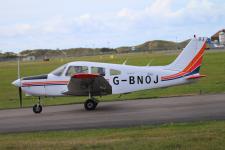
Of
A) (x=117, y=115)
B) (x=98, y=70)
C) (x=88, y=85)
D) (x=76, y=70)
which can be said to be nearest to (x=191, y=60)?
(x=98, y=70)

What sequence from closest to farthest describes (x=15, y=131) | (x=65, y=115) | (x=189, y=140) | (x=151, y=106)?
(x=189, y=140)
(x=15, y=131)
(x=65, y=115)
(x=151, y=106)

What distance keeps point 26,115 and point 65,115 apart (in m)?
1.78

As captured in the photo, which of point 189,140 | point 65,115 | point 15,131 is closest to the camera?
point 189,140

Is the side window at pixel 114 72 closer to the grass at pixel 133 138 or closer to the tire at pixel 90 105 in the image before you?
the tire at pixel 90 105

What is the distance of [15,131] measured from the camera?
1366 cm

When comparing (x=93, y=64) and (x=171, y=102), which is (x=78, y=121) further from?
(x=171, y=102)

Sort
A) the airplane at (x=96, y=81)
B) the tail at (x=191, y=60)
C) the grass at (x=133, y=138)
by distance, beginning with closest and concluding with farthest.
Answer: the grass at (x=133, y=138) < the airplane at (x=96, y=81) < the tail at (x=191, y=60)

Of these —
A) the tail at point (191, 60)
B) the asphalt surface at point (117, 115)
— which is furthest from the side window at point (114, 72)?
the tail at point (191, 60)

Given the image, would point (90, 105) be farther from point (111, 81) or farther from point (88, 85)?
point (111, 81)

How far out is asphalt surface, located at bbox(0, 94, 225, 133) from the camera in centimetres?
1401

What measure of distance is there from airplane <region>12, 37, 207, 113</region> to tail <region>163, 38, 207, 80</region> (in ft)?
0.14

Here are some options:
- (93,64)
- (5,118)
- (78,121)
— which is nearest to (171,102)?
(93,64)

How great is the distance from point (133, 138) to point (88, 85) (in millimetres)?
8025

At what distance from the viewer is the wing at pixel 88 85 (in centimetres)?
1752
